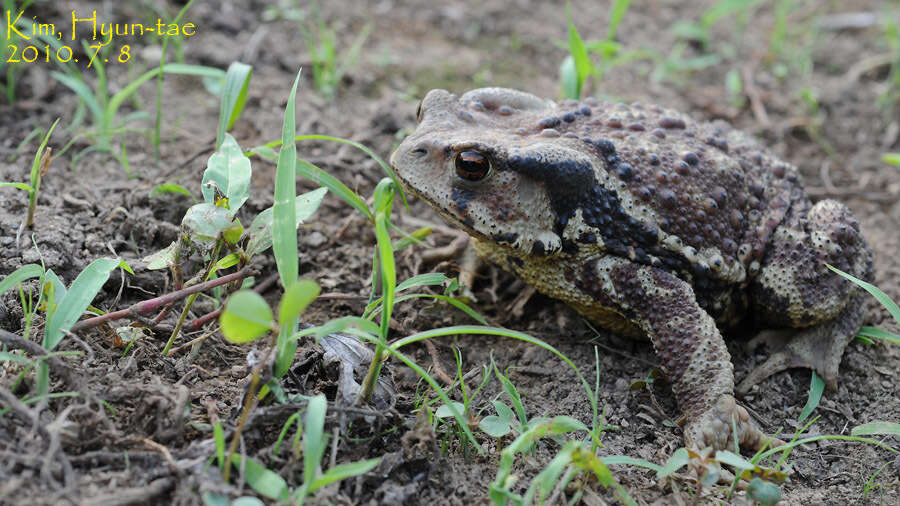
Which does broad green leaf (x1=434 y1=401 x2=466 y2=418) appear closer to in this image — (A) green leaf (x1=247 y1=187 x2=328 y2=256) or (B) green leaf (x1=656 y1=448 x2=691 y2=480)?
(B) green leaf (x1=656 y1=448 x2=691 y2=480)

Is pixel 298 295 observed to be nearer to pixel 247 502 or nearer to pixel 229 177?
pixel 247 502

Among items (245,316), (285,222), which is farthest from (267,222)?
(245,316)

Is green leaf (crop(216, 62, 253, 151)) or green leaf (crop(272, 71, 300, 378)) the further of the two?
green leaf (crop(216, 62, 253, 151))

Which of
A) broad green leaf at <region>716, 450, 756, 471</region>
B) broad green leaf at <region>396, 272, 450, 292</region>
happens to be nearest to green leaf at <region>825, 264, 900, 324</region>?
broad green leaf at <region>716, 450, 756, 471</region>

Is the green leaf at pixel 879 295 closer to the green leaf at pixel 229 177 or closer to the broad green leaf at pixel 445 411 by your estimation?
the broad green leaf at pixel 445 411

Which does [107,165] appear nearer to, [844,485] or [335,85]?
[335,85]

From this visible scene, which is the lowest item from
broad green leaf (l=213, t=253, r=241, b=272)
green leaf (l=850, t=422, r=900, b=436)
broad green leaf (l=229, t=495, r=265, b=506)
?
broad green leaf (l=229, t=495, r=265, b=506)

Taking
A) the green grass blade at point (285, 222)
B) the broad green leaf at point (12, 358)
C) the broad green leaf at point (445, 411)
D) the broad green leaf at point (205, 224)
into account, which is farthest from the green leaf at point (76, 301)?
the broad green leaf at point (445, 411)
